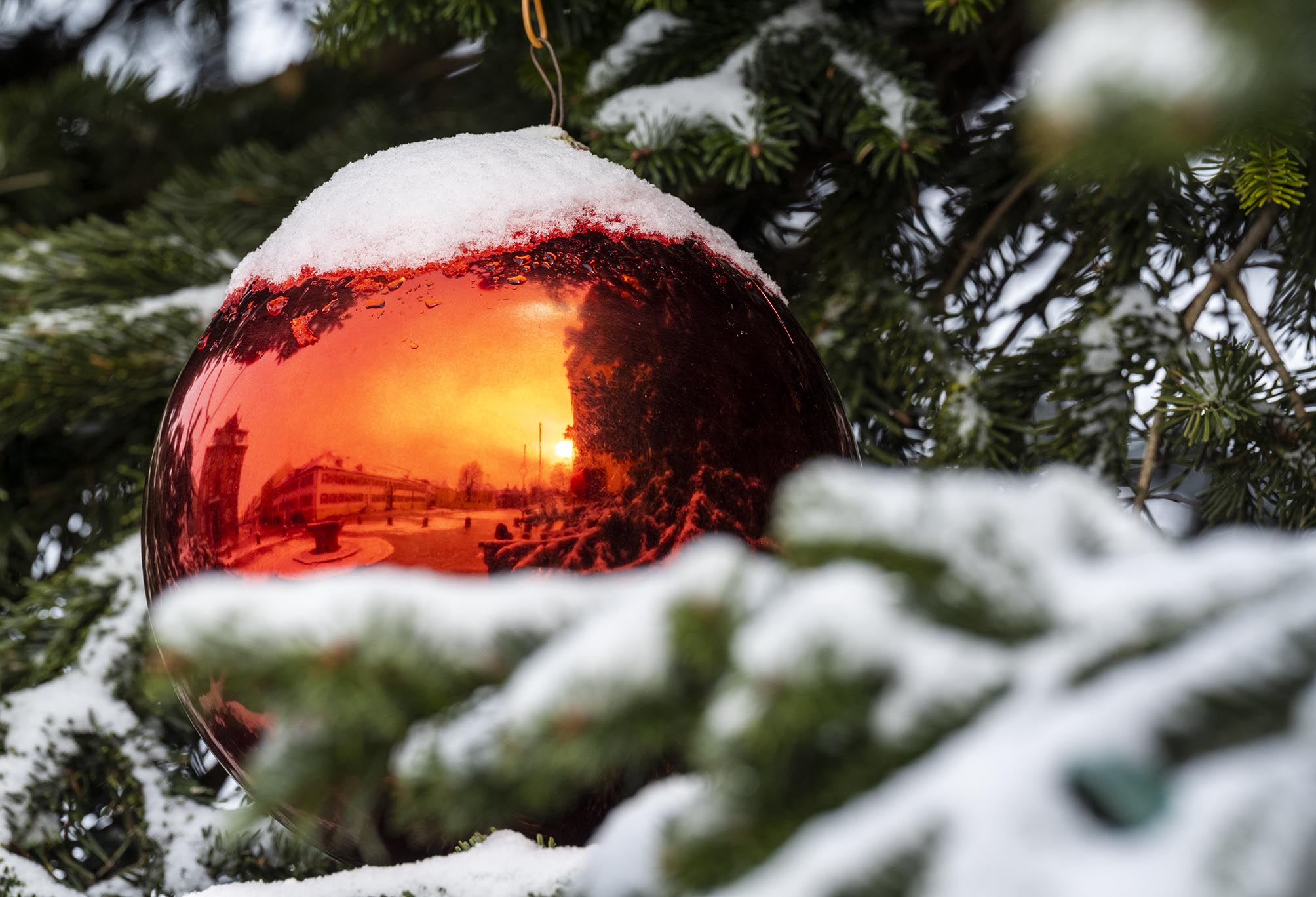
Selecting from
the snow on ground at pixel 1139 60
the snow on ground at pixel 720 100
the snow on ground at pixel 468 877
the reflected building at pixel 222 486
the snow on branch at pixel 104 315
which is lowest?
the snow on ground at pixel 468 877

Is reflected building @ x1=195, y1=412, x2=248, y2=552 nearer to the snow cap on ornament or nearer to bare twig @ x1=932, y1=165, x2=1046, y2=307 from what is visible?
the snow cap on ornament

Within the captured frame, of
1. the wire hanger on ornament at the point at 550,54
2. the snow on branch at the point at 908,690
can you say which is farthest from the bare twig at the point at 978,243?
the snow on branch at the point at 908,690

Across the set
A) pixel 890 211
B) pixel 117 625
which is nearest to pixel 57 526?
pixel 117 625

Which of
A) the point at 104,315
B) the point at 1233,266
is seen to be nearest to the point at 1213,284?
the point at 1233,266

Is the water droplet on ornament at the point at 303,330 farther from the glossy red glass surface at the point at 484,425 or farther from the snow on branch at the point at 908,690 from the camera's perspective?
the snow on branch at the point at 908,690

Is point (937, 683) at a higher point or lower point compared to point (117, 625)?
higher

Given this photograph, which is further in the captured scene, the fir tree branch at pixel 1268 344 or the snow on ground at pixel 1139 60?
the fir tree branch at pixel 1268 344

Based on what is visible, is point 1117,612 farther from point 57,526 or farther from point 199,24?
point 199,24

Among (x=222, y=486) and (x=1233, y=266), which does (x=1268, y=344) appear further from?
(x=222, y=486)
